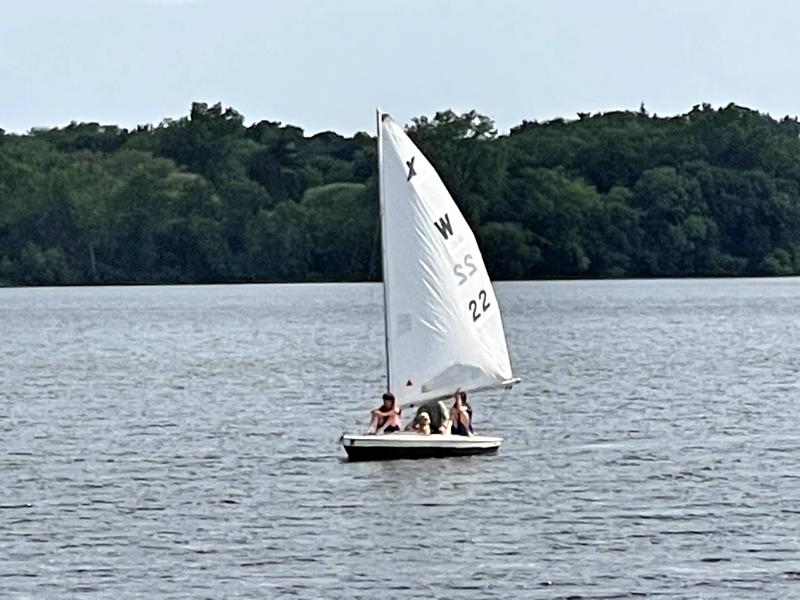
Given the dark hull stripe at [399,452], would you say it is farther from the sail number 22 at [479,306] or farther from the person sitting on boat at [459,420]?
the sail number 22 at [479,306]

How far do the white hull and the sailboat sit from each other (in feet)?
0.33

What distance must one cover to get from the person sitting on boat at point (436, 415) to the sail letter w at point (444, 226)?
11.4 feet

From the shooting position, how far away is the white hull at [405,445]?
41.7 meters

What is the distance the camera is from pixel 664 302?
16612 centimetres

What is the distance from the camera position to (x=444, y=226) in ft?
146

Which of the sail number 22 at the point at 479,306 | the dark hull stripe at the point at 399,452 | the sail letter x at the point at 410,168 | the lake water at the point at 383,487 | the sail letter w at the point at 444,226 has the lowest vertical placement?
the lake water at the point at 383,487

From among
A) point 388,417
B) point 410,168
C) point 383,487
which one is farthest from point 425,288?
point 383,487

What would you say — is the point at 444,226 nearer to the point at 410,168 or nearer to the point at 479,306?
the point at 410,168

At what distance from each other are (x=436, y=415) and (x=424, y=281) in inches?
114

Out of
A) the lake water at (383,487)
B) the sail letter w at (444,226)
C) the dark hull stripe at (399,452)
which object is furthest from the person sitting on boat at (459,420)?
the sail letter w at (444,226)

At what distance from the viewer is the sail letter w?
146ft

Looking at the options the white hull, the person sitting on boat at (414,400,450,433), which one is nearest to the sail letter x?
the person sitting on boat at (414,400,450,433)

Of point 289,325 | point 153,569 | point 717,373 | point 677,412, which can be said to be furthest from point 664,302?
point 153,569

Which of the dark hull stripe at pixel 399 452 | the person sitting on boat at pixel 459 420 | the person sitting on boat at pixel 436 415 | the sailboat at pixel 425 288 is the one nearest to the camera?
the dark hull stripe at pixel 399 452
